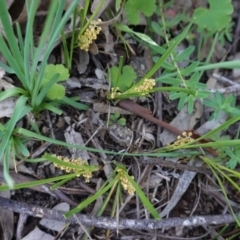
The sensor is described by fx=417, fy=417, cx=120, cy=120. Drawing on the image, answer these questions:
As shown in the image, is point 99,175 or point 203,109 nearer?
point 99,175

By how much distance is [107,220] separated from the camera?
1.56 metres

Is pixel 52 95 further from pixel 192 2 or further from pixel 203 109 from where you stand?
pixel 192 2

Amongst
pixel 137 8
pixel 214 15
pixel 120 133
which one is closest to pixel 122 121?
pixel 120 133

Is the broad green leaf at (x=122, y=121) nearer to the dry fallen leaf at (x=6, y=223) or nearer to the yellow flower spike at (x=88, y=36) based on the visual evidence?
the yellow flower spike at (x=88, y=36)

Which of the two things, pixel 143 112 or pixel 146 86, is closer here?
pixel 146 86

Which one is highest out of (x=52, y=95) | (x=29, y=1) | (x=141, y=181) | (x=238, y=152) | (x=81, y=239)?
(x=29, y=1)

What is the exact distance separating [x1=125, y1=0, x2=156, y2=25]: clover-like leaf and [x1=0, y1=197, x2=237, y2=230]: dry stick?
30.6 inches

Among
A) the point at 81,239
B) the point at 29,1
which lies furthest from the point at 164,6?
the point at 81,239

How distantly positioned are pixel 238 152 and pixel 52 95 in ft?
2.42

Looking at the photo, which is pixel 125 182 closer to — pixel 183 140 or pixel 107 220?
pixel 107 220

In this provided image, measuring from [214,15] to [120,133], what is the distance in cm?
62

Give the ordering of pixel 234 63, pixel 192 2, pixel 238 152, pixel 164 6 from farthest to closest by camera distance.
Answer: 1. pixel 192 2
2. pixel 164 6
3. pixel 238 152
4. pixel 234 63

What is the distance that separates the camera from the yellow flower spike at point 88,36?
61.1 inches

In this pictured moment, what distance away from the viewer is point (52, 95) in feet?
4.90
